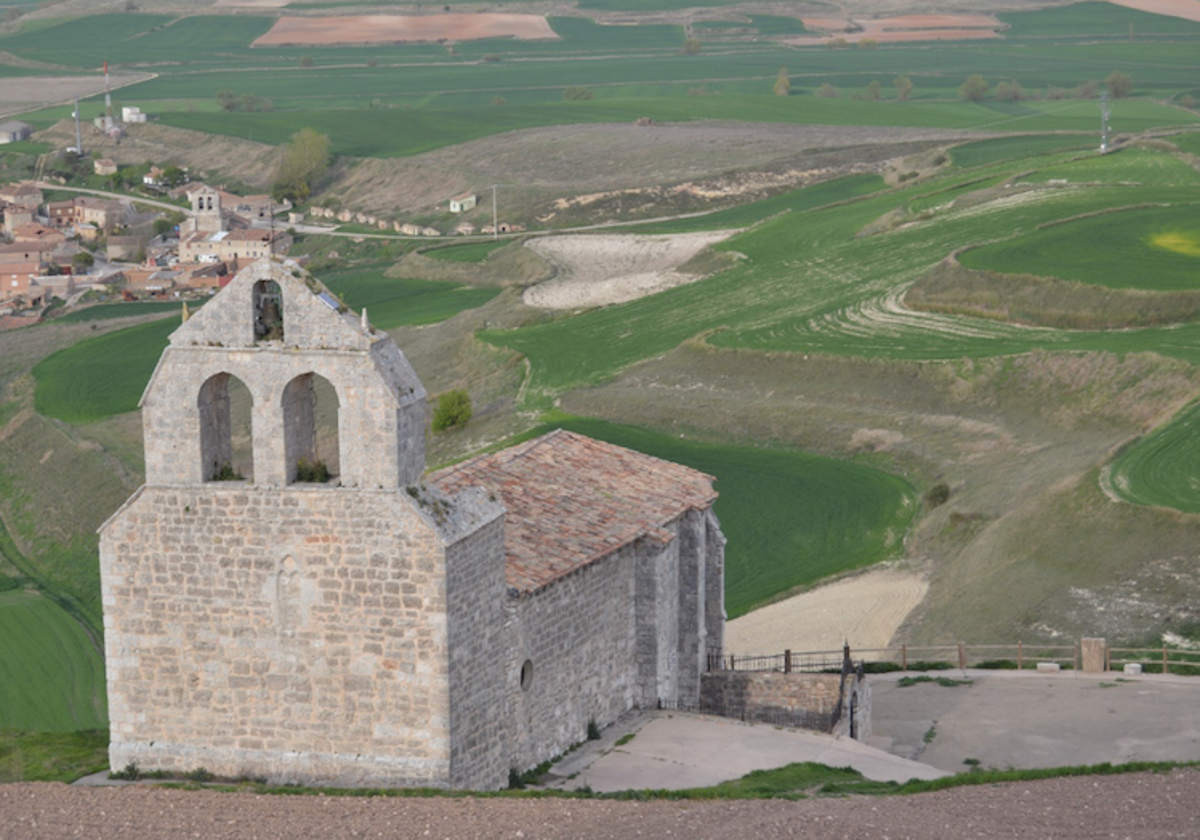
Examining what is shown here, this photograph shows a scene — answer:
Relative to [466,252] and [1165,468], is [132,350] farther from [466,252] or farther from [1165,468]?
[1165,468]

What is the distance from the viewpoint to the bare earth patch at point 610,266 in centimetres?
9612

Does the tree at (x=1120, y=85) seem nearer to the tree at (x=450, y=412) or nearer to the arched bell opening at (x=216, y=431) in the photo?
the tree at (x=450, y=412)

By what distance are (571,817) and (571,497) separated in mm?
8685

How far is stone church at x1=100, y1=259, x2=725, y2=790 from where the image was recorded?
24.0m

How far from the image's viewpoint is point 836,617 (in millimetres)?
45281

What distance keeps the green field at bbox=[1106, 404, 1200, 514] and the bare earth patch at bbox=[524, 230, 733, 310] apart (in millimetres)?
45131

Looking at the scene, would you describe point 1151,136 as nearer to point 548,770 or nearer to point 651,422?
point 651,422

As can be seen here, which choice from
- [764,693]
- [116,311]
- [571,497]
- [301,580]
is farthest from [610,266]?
[301,580]

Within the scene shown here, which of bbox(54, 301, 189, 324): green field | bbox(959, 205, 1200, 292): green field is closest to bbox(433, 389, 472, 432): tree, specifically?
bbox(959, 205, 1200, 292): green field

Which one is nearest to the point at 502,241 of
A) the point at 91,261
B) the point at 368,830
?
the point at 91,261

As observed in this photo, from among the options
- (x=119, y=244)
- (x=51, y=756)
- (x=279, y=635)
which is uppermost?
(x=279, y=635)

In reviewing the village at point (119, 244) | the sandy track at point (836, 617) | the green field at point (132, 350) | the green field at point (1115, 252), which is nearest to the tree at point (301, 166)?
the village at point (119, 244)

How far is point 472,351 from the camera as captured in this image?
84.1 m

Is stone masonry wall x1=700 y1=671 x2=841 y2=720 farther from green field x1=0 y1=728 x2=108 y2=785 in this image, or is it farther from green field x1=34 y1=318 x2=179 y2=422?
green field x1=34 y1=318 x2=179 y2=422
